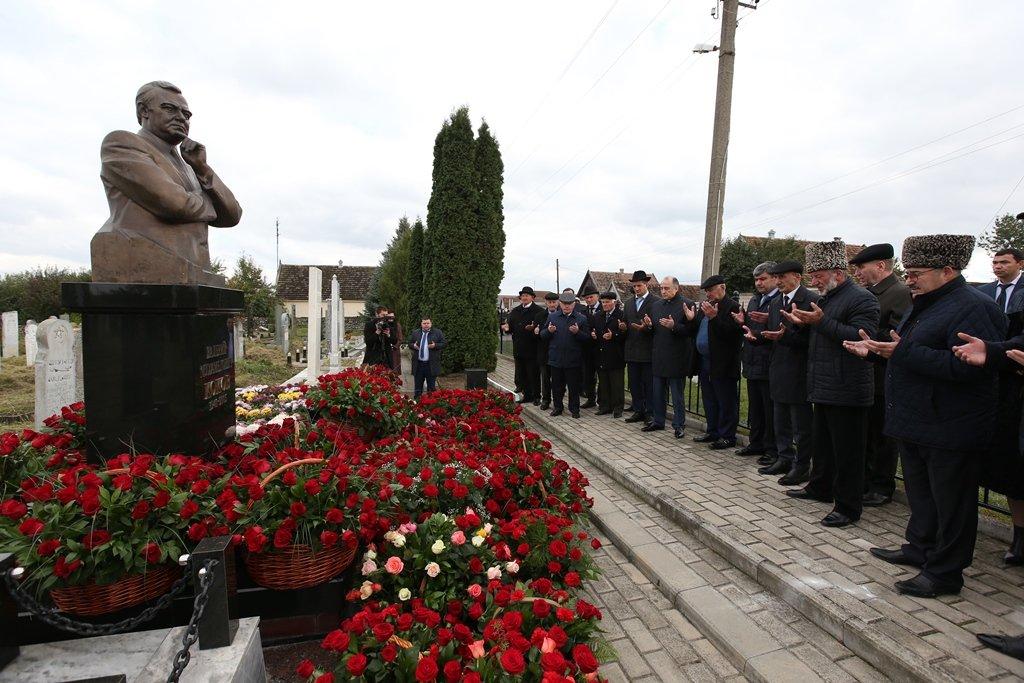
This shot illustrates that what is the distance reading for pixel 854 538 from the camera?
11.5ft

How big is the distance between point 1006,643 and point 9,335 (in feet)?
85.2

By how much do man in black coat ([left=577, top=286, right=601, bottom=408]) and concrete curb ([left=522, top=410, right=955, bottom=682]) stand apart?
3936 mm

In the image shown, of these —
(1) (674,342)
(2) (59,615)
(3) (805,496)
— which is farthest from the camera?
(1) (674,342)

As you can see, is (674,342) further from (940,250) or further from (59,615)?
(59,615)

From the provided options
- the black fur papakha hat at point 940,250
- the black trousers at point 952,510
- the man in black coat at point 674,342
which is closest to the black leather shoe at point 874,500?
the black trousers at point 952,510

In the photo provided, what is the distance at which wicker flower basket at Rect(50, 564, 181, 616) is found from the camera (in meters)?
2.12

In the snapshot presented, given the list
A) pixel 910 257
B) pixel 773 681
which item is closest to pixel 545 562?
pixel 773 681

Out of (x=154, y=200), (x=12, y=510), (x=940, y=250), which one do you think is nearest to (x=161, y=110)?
(x=154, y=200)

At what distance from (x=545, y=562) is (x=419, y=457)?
121 cm

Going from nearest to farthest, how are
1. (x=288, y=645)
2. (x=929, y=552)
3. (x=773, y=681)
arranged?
(x=773, y=681), (x=288, y=645), (x=929, y=552)

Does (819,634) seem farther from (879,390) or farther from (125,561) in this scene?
(125,561)

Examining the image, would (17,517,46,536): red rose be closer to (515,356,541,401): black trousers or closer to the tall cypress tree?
(515,356,541,401): black trousers

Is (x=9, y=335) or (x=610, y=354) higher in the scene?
(x=610, y=354)

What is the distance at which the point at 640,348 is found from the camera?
23.7 feet
